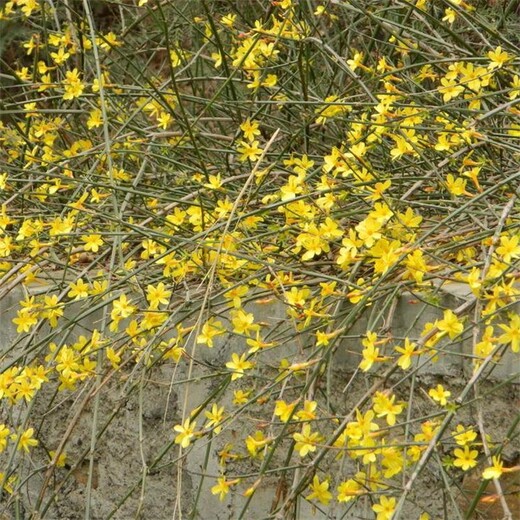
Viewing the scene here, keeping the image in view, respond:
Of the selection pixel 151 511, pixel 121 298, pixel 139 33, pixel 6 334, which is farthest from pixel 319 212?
pixel 139 33

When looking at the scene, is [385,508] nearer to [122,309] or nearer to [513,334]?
[513,334]

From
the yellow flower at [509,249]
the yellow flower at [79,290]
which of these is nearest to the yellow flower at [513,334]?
the yellow flower at [509,249]

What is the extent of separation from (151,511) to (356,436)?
3.75 ft

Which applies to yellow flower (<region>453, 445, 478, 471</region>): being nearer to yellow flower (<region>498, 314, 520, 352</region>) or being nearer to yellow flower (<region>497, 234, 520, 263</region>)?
yellow flower (<region>498, 314, 520, 352</region>)

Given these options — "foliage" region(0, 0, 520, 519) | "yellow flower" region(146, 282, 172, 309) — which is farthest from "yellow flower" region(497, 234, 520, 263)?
"yellow flower" region(146, 282, 172, 309)

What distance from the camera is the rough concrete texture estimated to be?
92.4 inches

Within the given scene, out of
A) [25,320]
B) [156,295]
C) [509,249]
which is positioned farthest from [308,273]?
[25,320]

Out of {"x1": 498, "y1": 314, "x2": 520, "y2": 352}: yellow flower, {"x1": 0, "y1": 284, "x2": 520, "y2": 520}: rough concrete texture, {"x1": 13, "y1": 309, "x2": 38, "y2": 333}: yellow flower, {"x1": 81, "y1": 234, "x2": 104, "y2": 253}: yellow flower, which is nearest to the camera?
{"x1": 498, "y1": 314, "x2": 520, "y2": 352}: yellow flower

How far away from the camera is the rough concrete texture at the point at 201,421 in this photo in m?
2.35

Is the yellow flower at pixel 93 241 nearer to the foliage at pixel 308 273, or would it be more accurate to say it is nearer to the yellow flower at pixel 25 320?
the foliage at pixel 308 273

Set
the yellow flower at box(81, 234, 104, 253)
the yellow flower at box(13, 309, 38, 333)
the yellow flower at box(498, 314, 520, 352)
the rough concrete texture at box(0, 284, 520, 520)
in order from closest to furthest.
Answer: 1. the yellow flower at box(498, 314, 520, 352)
2. the rough concrete texture at box(0, 284, 520, 520)
3. the yellow flower at box(13, 309, 38, 333)
4. the yellow flower at box(81, 234, 104, 253)

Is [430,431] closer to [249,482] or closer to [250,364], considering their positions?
[250,364]

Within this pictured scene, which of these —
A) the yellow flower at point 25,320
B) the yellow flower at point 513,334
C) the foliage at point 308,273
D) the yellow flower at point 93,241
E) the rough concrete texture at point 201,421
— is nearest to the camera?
the yellow flower at point 513,334

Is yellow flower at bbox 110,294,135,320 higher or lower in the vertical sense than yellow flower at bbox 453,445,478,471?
lower
